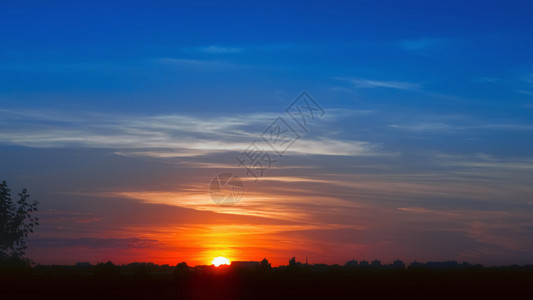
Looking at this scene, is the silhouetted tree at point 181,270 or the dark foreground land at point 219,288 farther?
the silhouetted tree at point 181,270

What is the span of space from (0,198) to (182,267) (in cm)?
3249

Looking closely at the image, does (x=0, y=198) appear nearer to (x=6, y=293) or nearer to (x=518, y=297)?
(x=6, y=293)

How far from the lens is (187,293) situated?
39.8 metres

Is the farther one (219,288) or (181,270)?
(181,270)

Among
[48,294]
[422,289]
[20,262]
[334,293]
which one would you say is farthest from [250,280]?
[20,262]

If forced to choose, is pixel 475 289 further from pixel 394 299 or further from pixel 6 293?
pixel 6 293

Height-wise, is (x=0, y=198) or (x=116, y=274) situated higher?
(x=0, y=198)

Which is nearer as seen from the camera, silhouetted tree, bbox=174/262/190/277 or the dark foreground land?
the dark foreground land

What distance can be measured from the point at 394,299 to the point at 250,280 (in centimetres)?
1228

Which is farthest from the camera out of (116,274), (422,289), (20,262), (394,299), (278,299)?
(20,262)

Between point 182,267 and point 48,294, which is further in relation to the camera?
point 182,267

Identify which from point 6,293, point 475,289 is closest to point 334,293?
point 475,289

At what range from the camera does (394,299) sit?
136ft

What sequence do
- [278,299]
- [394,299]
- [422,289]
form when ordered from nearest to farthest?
[278,299] < [394,299] < [422,289]
